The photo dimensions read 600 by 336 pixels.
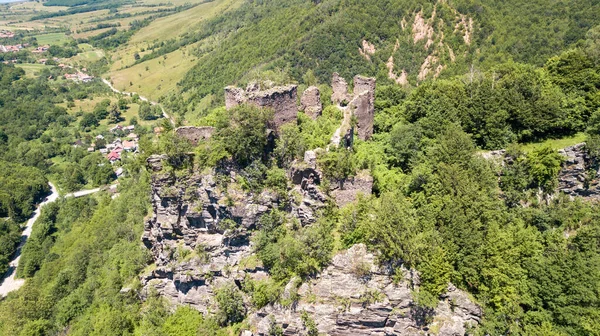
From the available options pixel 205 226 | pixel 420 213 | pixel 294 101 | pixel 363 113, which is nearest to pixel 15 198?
pixel 205 226

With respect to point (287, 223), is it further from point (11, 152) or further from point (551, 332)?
point (11, 152)

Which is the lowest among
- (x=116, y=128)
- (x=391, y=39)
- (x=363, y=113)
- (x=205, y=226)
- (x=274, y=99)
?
(x=116, y=128)

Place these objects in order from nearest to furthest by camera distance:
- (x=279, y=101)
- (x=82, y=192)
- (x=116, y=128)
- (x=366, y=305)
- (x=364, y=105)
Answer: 1. (x=366, y=305)
2. (x=279, y=101)
3. (x=364, y=105)
4. (x=82, y=192)
5. (x=116, y=128)

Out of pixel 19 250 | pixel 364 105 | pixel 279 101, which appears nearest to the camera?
pixel 279 101

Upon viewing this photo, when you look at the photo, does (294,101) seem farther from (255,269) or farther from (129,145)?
(129,145)

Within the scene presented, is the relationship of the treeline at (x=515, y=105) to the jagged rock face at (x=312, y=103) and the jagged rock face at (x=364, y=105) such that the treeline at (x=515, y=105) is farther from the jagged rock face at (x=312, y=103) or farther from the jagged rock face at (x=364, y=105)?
the jagged rock face at (x=312, y=103)

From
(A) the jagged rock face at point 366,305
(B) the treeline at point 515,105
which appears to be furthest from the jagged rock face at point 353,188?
(B) the treeline at point 515,105
